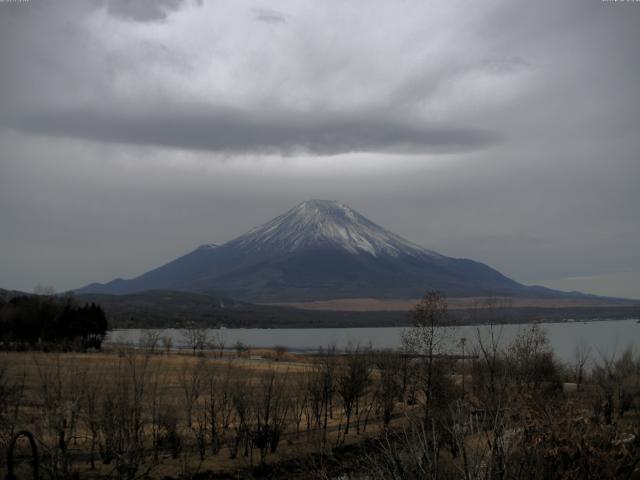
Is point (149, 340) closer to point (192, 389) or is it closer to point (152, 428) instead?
point (192, 389)

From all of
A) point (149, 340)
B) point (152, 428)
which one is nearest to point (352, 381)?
point (152, 428)

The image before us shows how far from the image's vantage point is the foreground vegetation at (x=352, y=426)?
11008 mm

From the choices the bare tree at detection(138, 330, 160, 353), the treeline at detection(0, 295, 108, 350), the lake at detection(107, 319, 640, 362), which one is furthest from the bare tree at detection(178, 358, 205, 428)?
the treeline at detection(0, 295, 108, 350)

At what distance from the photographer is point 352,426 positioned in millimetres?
40062

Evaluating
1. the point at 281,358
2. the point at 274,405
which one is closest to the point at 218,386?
the point at 274,405

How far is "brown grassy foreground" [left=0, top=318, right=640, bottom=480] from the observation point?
433 inches

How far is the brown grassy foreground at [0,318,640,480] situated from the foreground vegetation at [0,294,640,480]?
7 cm

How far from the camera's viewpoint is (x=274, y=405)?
106ft

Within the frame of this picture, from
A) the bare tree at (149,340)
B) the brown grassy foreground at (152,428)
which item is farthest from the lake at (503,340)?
the brown grassy foreground at (152,428)

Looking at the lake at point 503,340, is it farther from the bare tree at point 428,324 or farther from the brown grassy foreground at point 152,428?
the brown grassy foreground at point 152,428

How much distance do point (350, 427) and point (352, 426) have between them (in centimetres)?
34

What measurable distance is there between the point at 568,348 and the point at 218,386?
72110mm

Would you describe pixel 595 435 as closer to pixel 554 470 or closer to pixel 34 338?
pixel 554 470

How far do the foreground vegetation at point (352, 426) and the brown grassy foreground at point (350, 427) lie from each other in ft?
0.24
